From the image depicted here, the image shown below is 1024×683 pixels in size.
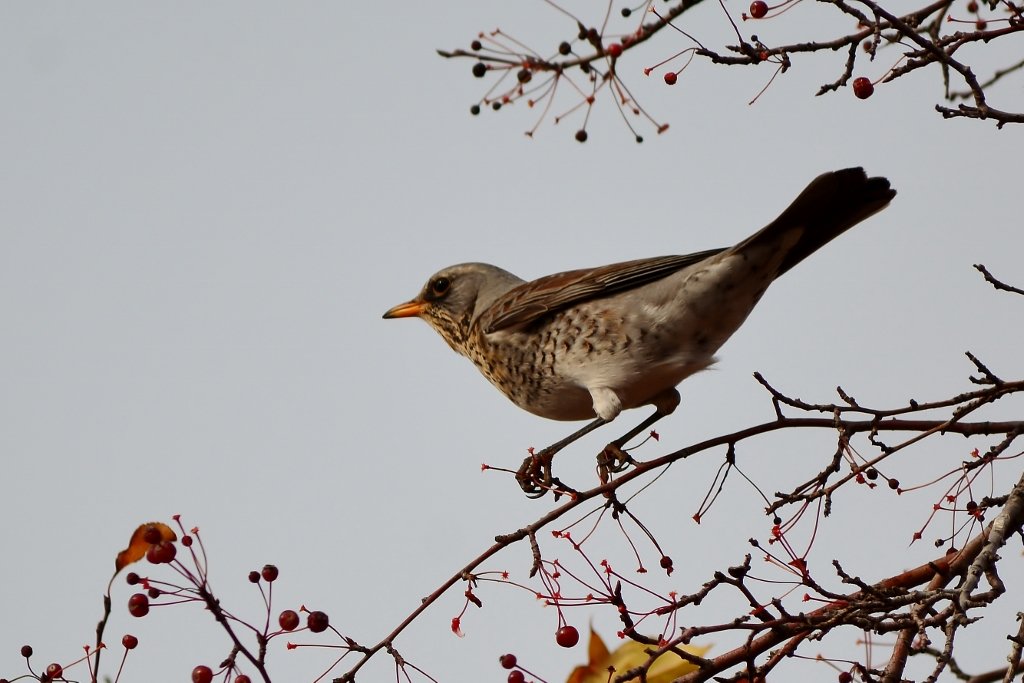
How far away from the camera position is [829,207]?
14.6 ft

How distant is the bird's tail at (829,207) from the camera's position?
4.30 meters

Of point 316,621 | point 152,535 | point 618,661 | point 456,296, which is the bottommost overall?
point 618,661

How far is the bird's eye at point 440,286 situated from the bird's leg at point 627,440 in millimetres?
1651

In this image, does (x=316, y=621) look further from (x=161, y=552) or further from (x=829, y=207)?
(x=829, y=207)

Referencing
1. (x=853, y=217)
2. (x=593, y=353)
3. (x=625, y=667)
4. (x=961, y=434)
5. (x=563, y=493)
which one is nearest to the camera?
(x=625, y=667)

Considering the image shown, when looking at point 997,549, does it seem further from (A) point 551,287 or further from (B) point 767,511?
(A) point 551,287

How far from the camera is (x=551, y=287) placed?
17.9 feet

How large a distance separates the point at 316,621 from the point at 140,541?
497mm

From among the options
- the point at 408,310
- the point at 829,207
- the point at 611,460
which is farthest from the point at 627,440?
the point at 408,310

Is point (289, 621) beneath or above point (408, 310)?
beneath

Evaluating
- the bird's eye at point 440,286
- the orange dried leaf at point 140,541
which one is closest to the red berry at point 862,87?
the orange dried leaf at point 140,541

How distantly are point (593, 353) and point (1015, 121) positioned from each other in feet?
6.87

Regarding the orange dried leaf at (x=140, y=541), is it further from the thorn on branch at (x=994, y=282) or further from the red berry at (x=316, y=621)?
the thorn on branch at (x=994, y=282)

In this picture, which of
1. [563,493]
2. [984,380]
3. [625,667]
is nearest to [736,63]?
[984,380]
